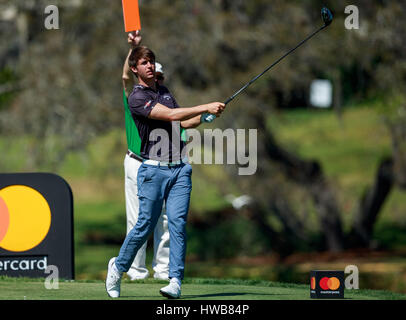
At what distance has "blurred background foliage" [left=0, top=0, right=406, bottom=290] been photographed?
49.5 ft

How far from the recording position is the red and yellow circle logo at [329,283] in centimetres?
676

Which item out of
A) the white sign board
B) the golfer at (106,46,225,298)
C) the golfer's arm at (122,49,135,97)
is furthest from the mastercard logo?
the white sign board

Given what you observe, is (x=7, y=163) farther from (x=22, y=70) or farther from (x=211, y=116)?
(x=211, y=116)

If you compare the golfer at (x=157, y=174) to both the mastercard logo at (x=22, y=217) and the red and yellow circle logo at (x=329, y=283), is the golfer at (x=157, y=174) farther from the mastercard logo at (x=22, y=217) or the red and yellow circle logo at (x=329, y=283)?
the mastercard logo at (x=22, y=217)

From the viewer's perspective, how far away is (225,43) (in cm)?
1555

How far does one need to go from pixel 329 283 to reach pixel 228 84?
894 centimetres

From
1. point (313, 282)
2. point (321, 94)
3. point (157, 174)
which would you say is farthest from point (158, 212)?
point (321, 94)

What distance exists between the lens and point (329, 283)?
268 inches

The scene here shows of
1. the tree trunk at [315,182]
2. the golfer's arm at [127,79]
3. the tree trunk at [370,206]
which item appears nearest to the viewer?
the golfer's arm at [127,79]

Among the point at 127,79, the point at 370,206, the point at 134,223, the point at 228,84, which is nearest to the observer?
the point at 127,79

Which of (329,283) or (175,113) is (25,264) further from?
(329,283)

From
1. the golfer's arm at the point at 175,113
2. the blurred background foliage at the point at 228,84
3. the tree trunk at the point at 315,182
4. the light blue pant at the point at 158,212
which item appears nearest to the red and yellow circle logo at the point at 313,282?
the light blue pant at the point at 158,212

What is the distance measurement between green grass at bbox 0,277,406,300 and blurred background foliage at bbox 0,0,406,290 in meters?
7.17
